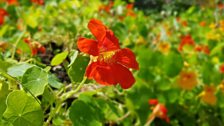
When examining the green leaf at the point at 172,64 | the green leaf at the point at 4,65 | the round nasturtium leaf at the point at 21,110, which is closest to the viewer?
the round nasturtium leaf at the point at 21,110

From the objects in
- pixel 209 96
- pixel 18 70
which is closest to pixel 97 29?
pixel 18 70

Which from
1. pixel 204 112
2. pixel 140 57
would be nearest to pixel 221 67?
pixel 204 112

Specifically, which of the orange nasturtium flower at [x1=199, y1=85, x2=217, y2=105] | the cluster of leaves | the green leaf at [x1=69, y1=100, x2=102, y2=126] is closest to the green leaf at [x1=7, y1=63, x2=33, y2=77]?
the cluster of leaves

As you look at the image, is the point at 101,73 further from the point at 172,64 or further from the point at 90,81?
the point at 172,64

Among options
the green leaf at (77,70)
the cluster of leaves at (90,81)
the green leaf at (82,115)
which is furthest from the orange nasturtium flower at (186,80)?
the green leaf at (77,70)

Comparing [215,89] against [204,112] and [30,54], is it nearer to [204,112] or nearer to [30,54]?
[204,112]

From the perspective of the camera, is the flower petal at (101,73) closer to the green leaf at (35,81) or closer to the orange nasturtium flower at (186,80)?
the green leaf at (35,81)
